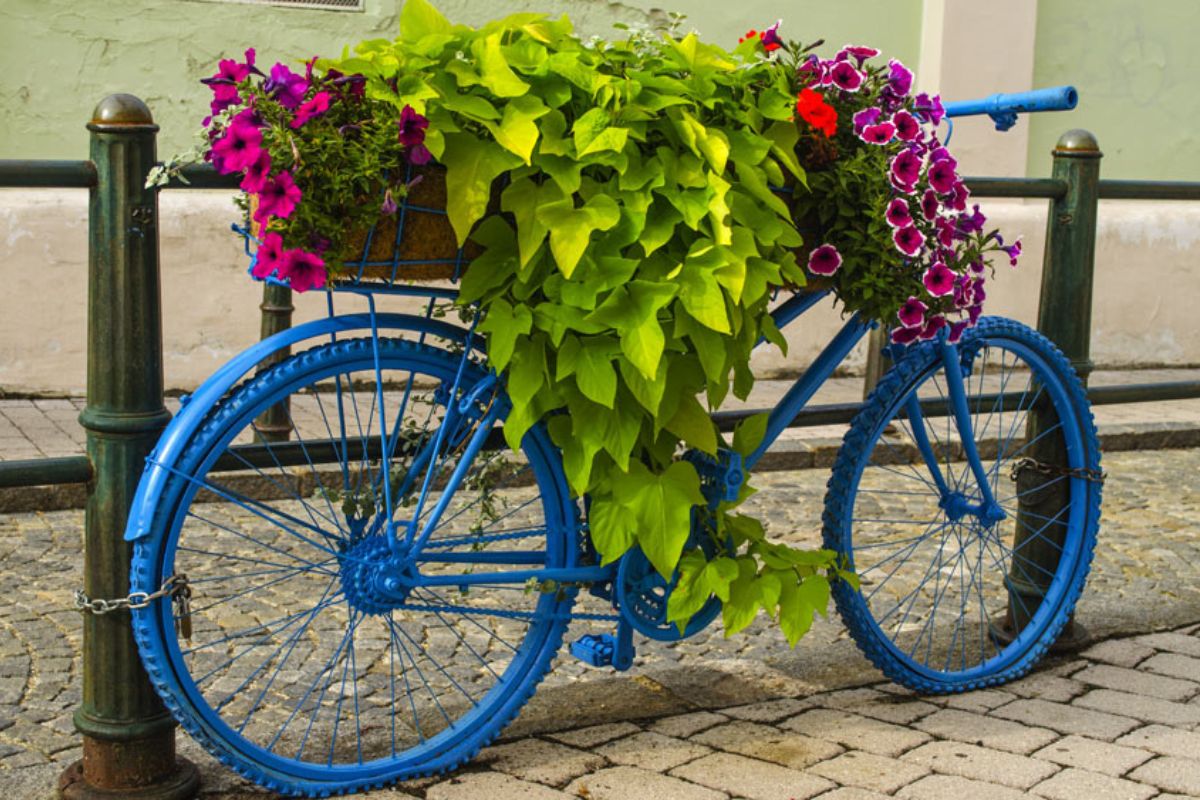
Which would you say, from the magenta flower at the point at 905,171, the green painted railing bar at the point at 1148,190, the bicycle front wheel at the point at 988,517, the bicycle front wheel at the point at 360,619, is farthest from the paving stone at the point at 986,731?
the green painted railing bar at the point at 1148,190

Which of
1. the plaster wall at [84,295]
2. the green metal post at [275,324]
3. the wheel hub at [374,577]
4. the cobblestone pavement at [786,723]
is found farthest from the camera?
the plaster wall at [84,295]

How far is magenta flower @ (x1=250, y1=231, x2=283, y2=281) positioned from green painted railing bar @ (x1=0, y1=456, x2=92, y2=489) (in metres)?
0.48

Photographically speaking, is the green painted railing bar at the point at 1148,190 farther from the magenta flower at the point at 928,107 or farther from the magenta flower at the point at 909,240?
the magenta flower at the point at 909,240

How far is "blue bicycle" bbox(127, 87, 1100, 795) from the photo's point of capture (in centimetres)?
295

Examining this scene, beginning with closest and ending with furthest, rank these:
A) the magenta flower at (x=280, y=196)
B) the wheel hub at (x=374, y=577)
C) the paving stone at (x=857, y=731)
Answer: the magenta flower at (x=280, y=196) → the wheel hub at (x=374, y=577) → the paving stone at (x=857, y=731)

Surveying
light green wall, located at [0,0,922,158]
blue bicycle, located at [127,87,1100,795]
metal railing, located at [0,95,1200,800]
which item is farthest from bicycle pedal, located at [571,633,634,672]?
light green wall, located at [0,0,922,158]

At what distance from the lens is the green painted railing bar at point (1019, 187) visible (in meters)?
4.14

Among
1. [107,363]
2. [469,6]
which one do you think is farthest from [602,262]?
[469,6]

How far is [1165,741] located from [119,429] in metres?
2.21

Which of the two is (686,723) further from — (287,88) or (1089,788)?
(287,88)

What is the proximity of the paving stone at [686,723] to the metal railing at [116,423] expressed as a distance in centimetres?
97

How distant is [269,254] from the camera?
2787mm

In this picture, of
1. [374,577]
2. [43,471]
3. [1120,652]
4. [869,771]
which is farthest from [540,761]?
[1120,652]

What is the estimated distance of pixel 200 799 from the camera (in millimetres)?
3092
